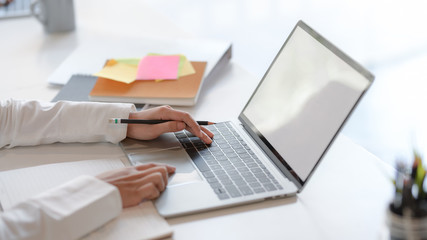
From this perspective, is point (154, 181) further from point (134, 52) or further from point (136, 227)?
point (134, 52)

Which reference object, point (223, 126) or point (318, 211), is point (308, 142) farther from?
point (223, 126)

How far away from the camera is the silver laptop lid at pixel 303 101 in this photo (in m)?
0.96

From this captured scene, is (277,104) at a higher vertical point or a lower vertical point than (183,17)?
higher

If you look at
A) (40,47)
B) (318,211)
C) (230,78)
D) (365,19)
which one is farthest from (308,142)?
(365,19)

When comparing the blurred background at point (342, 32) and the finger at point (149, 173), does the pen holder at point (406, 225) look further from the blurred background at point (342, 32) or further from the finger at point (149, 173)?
the blurred background at point (342, 32)

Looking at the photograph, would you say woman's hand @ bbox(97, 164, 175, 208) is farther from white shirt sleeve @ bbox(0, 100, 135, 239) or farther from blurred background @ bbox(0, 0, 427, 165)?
blurred background @ bbox(0, 0, 427, 165)

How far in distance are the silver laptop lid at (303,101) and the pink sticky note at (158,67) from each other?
0.30m

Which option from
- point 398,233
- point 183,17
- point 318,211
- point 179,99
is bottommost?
point 183,17

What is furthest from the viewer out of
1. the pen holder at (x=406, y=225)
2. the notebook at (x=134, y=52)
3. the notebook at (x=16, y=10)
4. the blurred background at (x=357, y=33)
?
the blurred background at (x=357, y=33)

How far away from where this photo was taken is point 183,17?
12.0ft

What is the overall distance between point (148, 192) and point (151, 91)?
0.47 meters

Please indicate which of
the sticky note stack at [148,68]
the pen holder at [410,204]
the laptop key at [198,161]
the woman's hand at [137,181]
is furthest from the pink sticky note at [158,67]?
the pen holder at [410,204]

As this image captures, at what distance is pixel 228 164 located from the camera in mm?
1079

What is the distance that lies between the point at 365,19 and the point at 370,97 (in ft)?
2.60
